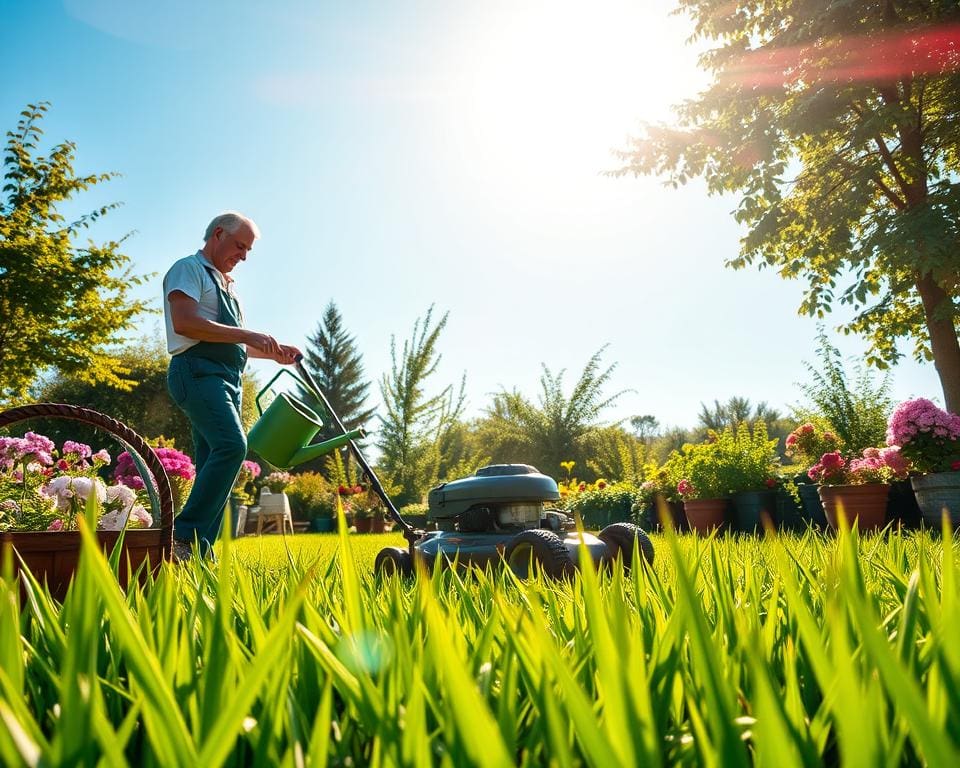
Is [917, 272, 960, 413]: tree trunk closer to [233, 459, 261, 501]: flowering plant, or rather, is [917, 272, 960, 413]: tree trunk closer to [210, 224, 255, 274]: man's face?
[210, 224, 255, 274]: man's face

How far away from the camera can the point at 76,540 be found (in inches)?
63.6

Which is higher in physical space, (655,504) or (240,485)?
(240,485)

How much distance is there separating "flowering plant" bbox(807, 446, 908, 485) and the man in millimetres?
4987

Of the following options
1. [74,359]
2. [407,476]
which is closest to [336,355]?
[407,476]

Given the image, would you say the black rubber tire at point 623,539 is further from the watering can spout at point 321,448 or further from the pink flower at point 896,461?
the pink flower at point 896,461

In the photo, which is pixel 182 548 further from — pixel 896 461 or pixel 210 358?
pixel 896 461

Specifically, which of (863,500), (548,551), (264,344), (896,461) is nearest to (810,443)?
(896,461)

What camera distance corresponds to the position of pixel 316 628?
736 mm

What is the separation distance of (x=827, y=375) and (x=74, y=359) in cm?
1212

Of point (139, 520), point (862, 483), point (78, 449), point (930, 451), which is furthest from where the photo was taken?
point (862, 483)

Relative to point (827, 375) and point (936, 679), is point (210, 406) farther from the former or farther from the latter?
point (827, 375)

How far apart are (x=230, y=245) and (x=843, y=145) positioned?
982cm

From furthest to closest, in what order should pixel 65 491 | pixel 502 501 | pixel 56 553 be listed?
1. pixel 502 501
2. pixel 65 491
3. pixel 56 553

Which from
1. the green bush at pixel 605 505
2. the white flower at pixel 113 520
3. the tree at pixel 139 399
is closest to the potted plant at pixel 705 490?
the green bush at pixel 605 505
